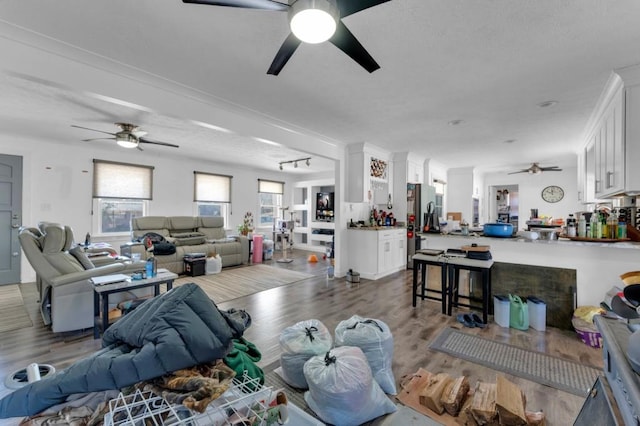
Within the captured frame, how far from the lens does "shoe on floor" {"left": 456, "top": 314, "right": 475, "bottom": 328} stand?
308cm

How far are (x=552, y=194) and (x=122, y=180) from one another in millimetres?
11465

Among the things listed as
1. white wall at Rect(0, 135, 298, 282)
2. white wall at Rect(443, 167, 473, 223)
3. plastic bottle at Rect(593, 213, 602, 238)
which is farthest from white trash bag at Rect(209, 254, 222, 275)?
white wall at Rect(443, 167, 473, 223)

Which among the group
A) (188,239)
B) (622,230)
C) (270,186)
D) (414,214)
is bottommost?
(188,239)

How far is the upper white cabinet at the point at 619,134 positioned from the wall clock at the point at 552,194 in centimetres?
585

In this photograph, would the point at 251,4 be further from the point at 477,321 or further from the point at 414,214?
the point at 414,214

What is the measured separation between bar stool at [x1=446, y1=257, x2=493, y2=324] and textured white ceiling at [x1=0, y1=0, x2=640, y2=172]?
1.89 metres

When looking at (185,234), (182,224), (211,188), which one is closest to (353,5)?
(185,234)

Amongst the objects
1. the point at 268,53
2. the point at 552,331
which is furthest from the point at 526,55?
the point at 552,331

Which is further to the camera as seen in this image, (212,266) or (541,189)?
(541,189)

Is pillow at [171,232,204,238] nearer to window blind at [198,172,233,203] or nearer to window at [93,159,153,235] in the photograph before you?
window at [93,159,153,235]

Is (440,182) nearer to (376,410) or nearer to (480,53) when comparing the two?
(480,53)

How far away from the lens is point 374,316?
3.36 meters

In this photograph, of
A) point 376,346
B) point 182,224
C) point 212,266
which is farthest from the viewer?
point 182,224

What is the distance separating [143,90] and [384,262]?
14.9 feet
